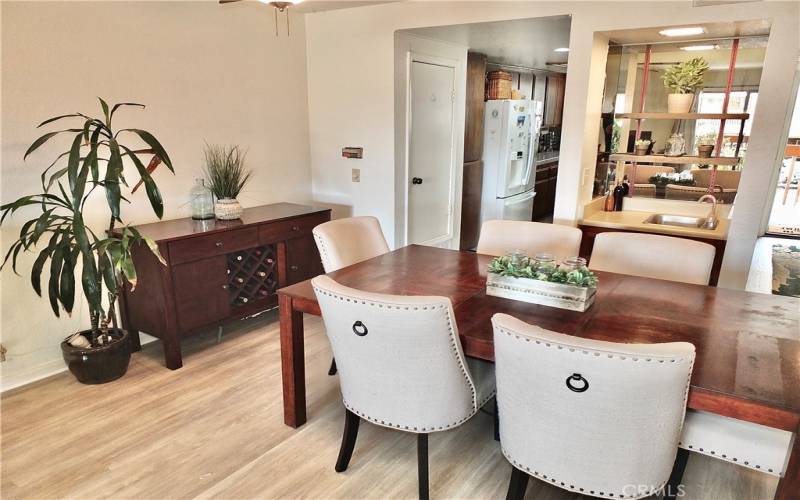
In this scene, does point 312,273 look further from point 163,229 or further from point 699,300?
point 699,300

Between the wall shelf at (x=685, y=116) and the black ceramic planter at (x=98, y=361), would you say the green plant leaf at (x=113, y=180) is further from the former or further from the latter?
the wall shelf at (x=685, y=116)

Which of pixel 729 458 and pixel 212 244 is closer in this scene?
pixel 729 458

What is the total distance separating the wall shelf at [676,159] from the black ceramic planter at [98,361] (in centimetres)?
356

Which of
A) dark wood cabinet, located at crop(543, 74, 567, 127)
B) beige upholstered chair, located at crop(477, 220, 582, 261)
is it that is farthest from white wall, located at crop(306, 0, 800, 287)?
dark wood cabinet, located at crop(543, 74, 567, 127)

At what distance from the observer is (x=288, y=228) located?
3.55m

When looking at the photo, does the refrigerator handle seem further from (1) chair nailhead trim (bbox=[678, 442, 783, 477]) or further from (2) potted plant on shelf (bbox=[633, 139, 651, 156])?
(1) chair nailhead trim (bbox=[678, 442, 783, 477])

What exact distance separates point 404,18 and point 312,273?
6.75 feet

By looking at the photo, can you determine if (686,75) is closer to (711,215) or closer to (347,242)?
(711,215)

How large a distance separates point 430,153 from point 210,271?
7.82 feet

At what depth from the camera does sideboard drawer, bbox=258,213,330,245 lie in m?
3.39

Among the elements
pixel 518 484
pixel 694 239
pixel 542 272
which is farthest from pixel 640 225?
pixel 518 484

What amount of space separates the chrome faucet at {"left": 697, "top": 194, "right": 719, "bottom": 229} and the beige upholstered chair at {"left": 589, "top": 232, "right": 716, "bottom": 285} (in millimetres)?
1274

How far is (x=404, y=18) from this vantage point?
3.73m

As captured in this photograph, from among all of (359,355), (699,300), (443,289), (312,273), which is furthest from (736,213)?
(312,273)
